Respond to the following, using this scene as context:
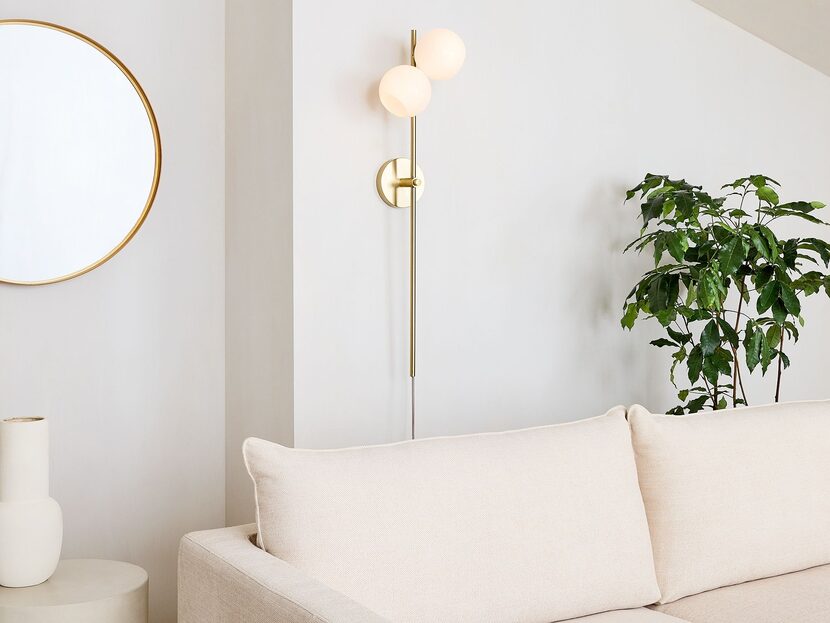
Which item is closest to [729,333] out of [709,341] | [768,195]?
[709,341]

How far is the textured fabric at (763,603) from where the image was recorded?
189cm

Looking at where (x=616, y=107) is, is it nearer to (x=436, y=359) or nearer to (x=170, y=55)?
(x=436, y=359)

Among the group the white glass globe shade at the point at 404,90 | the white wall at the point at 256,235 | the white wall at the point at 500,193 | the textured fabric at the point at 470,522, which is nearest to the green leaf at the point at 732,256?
the white wall at the point at 500,193

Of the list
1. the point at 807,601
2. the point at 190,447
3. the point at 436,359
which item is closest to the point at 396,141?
the point at 436,359

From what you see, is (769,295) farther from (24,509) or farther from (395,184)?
(24,509)

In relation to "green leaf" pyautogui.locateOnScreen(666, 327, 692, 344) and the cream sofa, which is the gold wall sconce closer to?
the cream sofa

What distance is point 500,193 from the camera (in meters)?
2.69

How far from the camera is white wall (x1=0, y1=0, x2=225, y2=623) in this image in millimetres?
2314

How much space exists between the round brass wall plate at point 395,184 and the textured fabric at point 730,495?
0.87 meters

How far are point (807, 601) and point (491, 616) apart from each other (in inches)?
31.1

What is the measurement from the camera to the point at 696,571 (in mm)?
2025

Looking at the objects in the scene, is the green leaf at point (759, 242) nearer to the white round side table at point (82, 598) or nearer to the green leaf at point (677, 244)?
the green leaf at point (677, 244)

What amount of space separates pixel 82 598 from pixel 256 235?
106cm

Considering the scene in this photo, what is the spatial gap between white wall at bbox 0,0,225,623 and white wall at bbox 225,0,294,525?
57 millimetres
